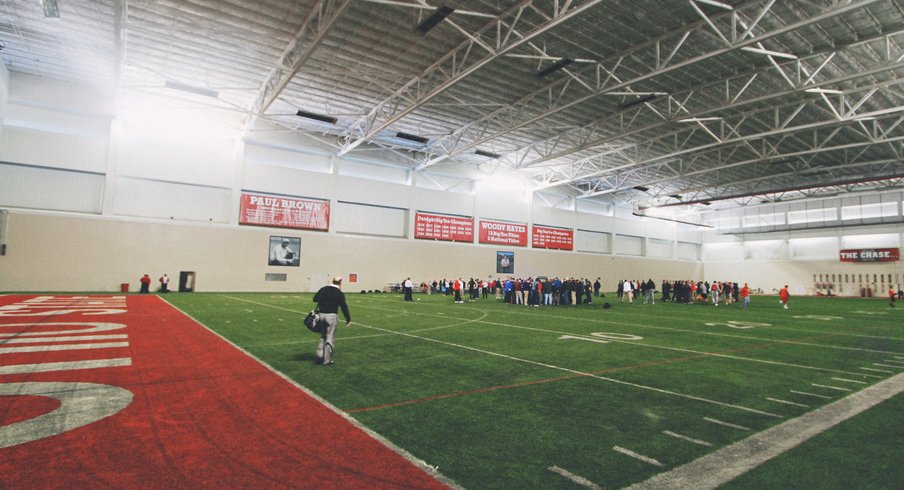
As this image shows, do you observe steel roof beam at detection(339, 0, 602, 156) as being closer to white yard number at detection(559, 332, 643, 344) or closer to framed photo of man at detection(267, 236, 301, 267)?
framed photo of man at detection(267, 236, 301, 267)

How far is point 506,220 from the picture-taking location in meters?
39.5

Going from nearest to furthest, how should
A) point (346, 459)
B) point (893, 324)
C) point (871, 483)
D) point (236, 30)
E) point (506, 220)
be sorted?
point (871, 483) → point (346, 459) → point (893, 324) → point (236, 30) → point (506, 220)

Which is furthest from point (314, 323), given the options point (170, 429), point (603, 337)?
point (603, 337)

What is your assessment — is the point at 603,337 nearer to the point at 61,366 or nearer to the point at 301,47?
the point at 61,366

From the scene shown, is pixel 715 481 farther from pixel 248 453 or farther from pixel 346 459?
pixel 248 453

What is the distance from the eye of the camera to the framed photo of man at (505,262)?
38.6 m

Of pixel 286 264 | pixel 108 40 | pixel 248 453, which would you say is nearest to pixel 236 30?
pixel 108 40

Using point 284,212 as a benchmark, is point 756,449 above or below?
below

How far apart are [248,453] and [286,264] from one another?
27.8 meters

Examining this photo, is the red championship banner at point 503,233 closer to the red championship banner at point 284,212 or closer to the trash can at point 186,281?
the red championship banner at point 284,212

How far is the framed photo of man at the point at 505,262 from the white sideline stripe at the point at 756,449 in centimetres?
3291

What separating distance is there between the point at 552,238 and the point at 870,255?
31267mm

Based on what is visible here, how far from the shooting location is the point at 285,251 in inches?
1163

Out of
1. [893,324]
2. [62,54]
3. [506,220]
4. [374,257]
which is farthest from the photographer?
[506,220]
